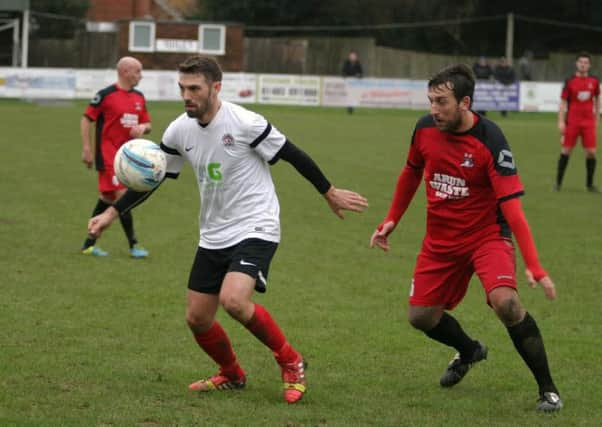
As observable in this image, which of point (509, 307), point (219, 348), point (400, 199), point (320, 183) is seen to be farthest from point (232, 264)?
point (509, 307)

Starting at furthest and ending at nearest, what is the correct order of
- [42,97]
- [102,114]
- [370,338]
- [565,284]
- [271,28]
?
[271,28] → [42,97] → [102,114] → [565,284] → [370,338]

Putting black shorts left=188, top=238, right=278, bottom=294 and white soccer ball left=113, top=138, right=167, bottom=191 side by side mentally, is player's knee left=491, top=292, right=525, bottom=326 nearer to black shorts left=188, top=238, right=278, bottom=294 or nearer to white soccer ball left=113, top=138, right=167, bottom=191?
black shorts left=188, top=238, right=278, bottom=294

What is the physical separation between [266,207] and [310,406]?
45.0 inches

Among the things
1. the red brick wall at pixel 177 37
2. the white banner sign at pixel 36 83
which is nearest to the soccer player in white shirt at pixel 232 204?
the white banner sign at pixel 36 83

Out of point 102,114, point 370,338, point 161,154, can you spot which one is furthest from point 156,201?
point 161,154

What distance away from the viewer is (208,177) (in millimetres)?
6297

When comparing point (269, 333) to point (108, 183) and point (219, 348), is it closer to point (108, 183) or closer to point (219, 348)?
point (219, 348)

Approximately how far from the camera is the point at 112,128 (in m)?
11.6

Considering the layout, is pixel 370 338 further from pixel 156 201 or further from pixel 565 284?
pixel 156 201

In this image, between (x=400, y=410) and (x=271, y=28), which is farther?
(x=271, y=28)

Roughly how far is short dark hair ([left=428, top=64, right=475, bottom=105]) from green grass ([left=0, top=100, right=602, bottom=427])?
176 cm

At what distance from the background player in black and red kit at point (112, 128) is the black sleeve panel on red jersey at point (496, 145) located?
5808 millimetres

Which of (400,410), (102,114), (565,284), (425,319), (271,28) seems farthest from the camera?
(271,28)

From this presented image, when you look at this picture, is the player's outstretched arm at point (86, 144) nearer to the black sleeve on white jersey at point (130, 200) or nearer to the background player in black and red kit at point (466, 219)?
the black sleeve on white jersey at point (130, 200)
